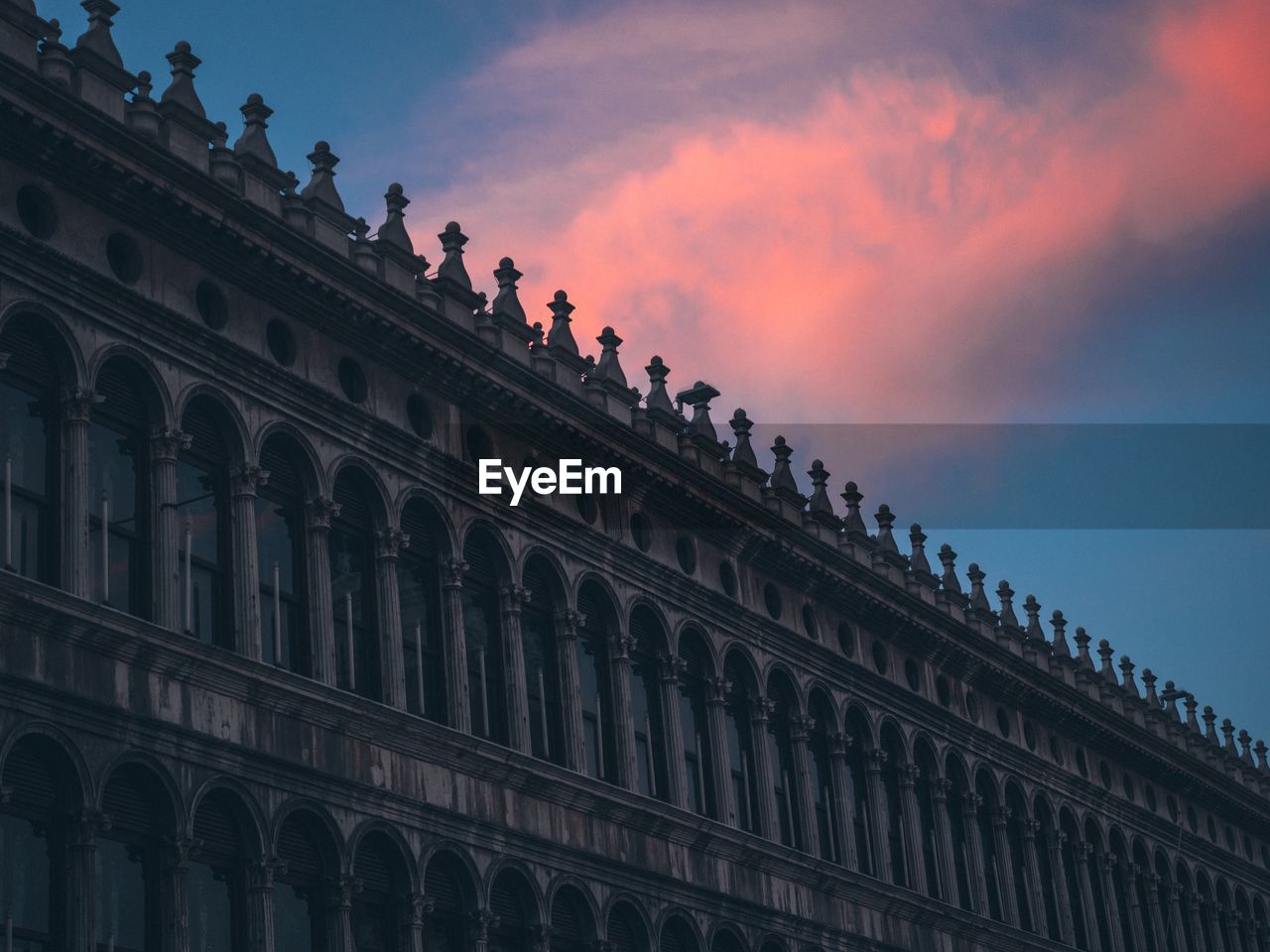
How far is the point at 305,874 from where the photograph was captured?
29.8 metres

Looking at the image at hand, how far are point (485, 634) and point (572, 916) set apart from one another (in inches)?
172

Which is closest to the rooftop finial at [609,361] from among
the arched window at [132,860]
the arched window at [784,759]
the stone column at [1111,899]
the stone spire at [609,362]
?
the stone spire at [609,362]

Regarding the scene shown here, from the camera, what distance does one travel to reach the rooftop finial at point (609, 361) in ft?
130

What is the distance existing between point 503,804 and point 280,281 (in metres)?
8.00

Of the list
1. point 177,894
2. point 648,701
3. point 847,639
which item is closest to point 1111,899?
point 847,639

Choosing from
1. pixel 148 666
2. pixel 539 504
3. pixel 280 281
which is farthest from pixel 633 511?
pixel 148 666

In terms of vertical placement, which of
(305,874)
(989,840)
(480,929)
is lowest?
(480,929)

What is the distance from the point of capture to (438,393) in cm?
3484

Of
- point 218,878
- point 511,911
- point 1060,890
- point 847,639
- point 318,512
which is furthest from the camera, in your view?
point 1060,890

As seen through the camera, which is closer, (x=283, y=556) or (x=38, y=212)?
(x=38, y=212)

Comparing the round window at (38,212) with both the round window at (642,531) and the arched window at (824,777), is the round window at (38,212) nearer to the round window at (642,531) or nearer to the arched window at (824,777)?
the round window at (642,531)

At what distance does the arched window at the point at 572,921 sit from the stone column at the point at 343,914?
4.88 meters

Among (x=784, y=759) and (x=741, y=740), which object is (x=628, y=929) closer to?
(x=741, y=740)

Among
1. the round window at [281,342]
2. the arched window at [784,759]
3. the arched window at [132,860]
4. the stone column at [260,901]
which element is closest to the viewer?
the arched window at [132,860]
